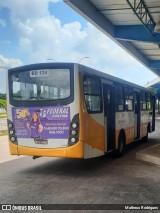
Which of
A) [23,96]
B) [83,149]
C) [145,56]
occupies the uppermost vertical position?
[145,56]

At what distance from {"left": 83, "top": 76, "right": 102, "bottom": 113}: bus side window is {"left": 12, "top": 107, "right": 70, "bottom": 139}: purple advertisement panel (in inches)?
31.0

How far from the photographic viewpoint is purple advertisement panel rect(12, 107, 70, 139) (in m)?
9.20

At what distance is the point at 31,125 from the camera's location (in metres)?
9.64

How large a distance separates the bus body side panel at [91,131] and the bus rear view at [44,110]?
0.18 meters

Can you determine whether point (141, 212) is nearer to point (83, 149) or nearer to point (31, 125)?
point (83, 149)

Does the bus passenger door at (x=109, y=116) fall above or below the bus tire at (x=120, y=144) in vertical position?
above

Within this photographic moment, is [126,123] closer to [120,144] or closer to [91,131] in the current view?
[120,144]

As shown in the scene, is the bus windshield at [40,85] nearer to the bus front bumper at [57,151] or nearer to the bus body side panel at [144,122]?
the bus front bumper at [57,151]

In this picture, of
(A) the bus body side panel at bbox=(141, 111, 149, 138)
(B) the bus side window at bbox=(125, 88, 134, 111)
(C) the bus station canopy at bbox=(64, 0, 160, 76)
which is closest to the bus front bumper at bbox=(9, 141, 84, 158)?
(B) the bus side window at bbox=(125, 88, 134, 111)

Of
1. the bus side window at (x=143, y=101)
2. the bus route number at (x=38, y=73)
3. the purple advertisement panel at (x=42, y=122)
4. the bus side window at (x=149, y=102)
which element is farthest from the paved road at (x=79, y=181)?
the bus side window at (x=149, y=102)

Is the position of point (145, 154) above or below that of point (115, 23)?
→ below

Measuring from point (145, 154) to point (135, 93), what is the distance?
410cm

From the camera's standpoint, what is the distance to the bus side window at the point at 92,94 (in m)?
9.59

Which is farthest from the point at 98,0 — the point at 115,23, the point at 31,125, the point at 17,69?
the point at 31,125
